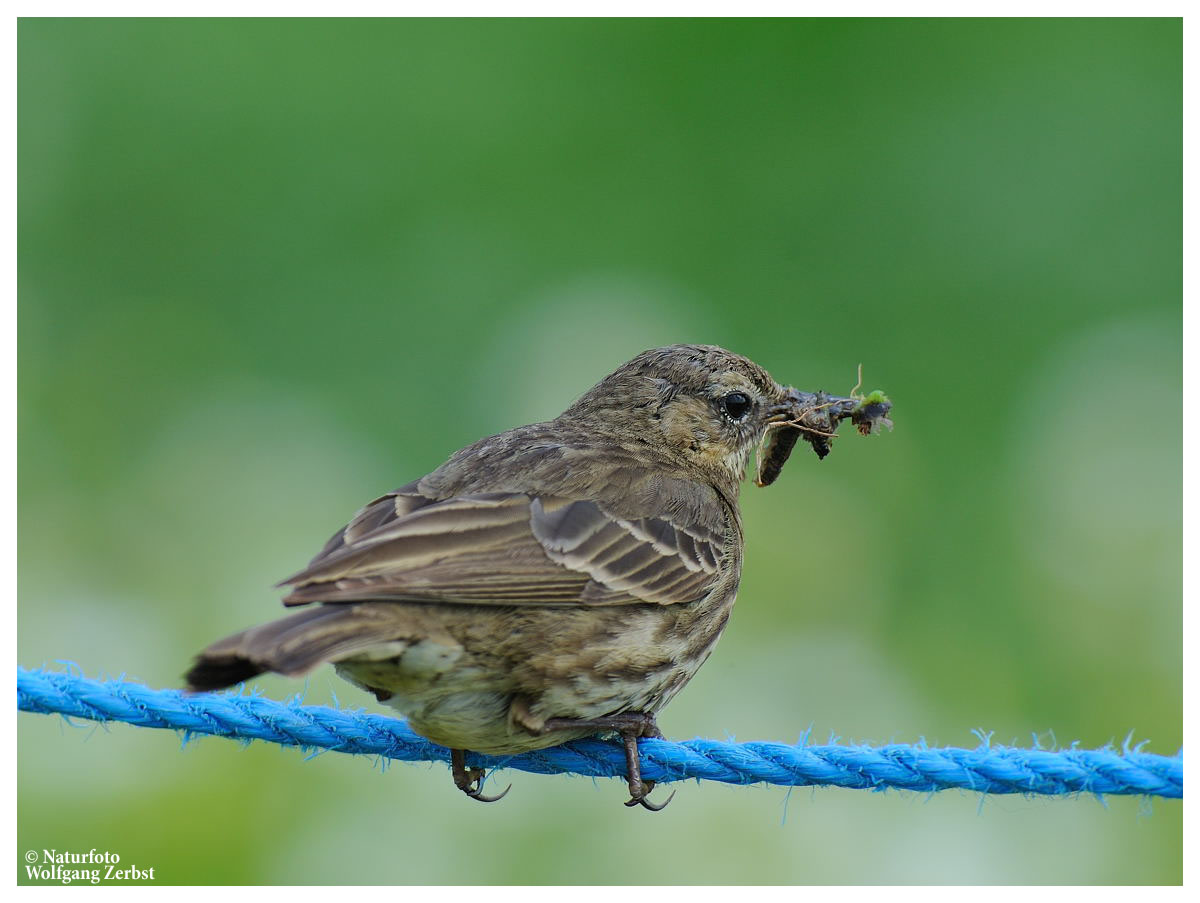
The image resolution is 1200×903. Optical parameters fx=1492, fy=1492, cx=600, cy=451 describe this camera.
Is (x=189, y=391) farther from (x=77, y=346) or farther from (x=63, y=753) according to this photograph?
(x=63, y=753)

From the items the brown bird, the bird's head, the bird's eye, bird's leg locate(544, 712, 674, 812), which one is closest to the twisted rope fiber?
bird's leg locate(544, 712, 674, 812)

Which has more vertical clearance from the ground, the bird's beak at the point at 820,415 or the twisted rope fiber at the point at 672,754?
the bird's beak at the point at 820,415

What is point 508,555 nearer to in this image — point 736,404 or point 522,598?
point 522,598

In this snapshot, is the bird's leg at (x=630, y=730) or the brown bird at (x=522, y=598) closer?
the brown bird at (x=522, y=598)

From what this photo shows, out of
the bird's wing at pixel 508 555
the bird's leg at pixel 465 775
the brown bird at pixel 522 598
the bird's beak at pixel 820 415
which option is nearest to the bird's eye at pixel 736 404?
the bird's beak at pixel 820 415

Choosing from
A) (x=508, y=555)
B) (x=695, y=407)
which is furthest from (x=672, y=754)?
(x=695, y=407)

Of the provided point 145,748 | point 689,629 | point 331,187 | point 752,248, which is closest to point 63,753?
point 145,748

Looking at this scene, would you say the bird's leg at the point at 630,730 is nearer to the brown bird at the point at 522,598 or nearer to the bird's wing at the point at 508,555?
the brown bird at the point at 522,598
